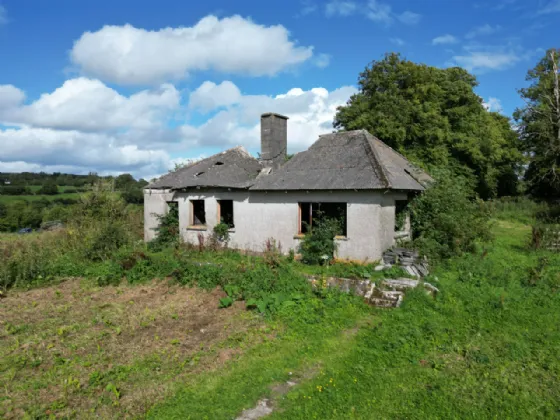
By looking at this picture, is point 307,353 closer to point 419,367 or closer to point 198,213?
point 419,367

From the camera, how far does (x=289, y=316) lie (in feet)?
26.6

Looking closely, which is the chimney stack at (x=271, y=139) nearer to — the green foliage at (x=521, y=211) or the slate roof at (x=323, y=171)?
the slate roof at (x=323, y=171)

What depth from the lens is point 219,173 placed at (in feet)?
52.9

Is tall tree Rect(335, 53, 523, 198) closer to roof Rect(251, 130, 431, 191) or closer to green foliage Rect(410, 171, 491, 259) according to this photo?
roof Rect(251, 130, 431, 191)

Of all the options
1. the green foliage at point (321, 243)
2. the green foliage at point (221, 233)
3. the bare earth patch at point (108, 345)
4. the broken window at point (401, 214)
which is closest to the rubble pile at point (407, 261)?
the green foliage at point (321, 243)

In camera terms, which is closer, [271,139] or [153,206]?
[271,139]

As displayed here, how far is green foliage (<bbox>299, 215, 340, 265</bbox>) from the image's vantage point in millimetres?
12383

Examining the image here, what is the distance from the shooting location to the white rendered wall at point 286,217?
39.6 ft

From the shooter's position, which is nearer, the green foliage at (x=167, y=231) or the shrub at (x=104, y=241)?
the shrub at (x=104, y=241)

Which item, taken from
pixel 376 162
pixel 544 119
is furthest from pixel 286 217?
pixel 544 119

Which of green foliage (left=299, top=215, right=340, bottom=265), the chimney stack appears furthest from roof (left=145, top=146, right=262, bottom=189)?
green foliage (left=299, top=215, right=340, bottom=265)

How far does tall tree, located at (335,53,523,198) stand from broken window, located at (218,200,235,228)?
1392 cm

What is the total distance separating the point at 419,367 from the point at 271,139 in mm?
12541

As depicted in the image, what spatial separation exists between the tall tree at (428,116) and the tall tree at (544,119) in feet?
8.59
